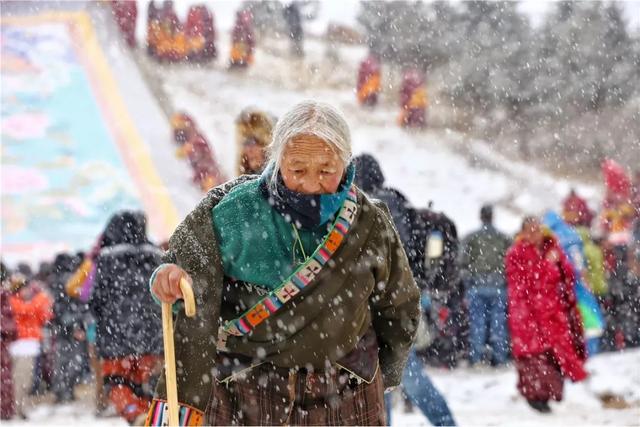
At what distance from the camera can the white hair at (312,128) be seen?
8.31 ft

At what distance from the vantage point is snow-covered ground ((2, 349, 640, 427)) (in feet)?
21.3

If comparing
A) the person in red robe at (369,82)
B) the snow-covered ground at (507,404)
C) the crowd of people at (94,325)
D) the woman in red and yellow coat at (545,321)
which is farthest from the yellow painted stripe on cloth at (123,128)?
the woman in red and yellow coat at (545,321)

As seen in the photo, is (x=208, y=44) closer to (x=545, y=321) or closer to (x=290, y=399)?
(x=545, y=321)

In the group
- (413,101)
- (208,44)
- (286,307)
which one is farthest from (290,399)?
(208,44)

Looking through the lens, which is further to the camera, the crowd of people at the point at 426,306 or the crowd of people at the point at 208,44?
the crowd of people at the point at 208,44

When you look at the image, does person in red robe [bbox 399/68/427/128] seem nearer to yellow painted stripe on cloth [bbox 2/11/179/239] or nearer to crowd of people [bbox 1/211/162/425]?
yellow painted stripe on cloth [bbox 2/11/179/239]

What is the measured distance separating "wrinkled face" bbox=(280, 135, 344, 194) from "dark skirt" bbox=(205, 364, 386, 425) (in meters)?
0.48

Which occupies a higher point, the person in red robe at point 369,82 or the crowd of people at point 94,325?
the person in red robe at point 369,82

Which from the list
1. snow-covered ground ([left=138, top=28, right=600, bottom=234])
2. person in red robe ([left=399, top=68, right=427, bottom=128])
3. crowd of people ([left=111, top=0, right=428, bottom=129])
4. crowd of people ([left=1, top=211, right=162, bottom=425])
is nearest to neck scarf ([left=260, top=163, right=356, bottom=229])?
crowd of people ([left=1, top=211, right=162, bottom=425])

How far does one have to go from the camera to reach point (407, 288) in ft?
8.93

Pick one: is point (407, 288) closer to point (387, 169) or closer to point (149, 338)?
point (149, 338)

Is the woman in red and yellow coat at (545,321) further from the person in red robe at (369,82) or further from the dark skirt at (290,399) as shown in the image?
the person in red robe at (369,82)

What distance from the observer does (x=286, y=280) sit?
2541 mm

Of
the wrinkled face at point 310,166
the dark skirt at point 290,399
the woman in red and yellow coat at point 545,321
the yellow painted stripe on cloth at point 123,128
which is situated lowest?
the dark skirt at point 290,399
